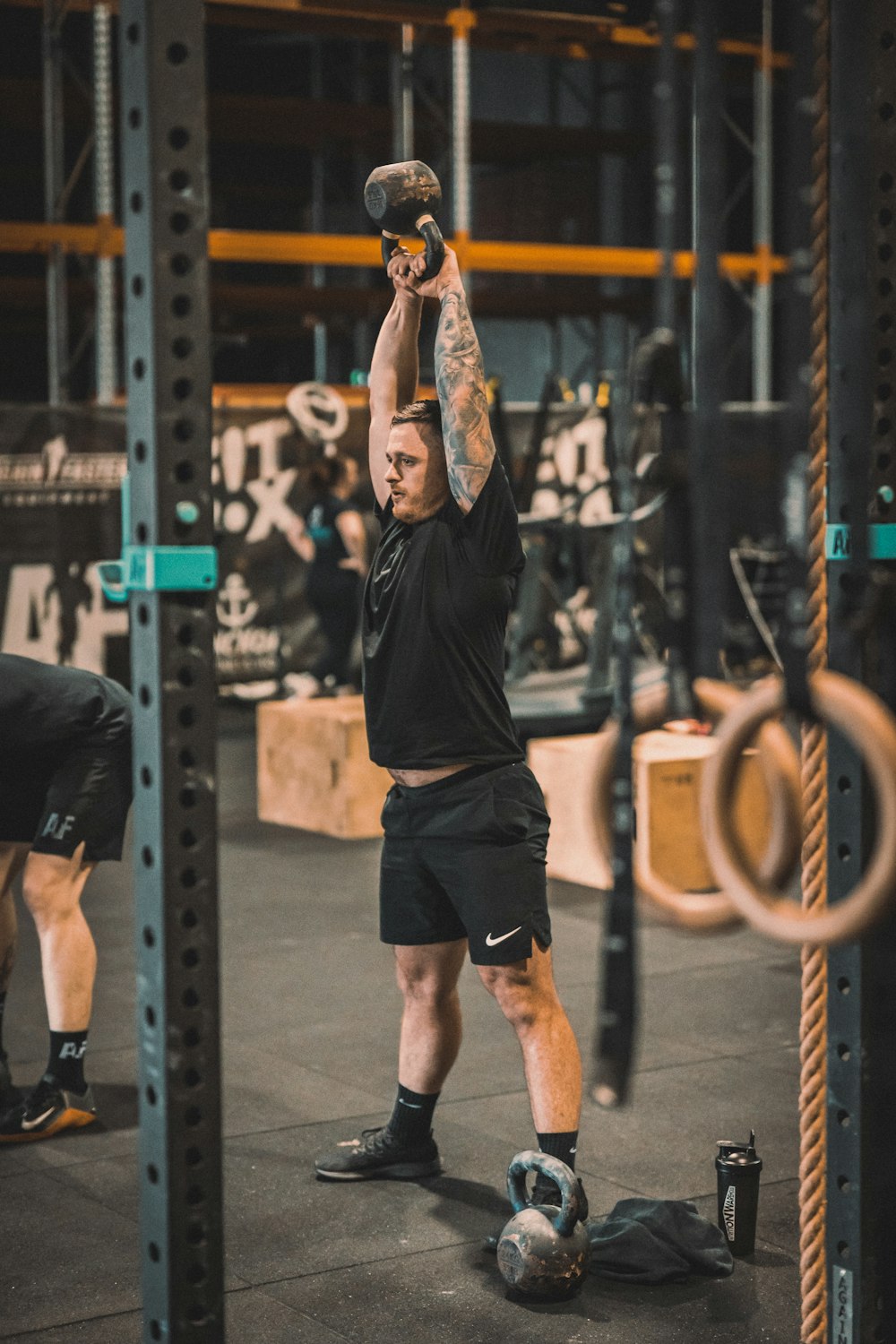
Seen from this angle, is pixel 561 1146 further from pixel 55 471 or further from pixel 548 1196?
pixel 55 471

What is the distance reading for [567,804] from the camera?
7.18 metres

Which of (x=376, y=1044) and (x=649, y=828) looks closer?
(x=376, y=1044)

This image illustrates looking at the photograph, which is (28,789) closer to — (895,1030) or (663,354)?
(895,1030)

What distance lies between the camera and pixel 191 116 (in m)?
2.03

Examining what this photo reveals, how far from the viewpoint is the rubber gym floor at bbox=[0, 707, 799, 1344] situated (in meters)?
3.33

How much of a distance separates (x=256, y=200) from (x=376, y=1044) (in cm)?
1570

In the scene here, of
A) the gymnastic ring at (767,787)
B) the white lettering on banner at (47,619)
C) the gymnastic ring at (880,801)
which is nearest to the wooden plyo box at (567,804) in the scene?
the white lettering on banner at (47,619)

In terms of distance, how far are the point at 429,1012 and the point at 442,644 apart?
84 cm

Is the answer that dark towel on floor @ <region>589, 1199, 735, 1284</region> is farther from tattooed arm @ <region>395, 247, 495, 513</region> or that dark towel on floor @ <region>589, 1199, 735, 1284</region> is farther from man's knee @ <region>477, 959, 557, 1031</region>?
tattooed arm @ <region>395, 247, 495, 513</region>

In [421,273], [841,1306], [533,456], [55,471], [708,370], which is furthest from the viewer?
[533,456]

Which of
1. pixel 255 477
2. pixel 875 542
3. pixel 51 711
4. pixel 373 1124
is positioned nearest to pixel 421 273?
pixel 875 542

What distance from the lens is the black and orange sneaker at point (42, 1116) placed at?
432cm

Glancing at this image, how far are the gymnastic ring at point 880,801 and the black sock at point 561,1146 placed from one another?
1.99 metres

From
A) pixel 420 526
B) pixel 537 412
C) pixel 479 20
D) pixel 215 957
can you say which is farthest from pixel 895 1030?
pixel 479 20
